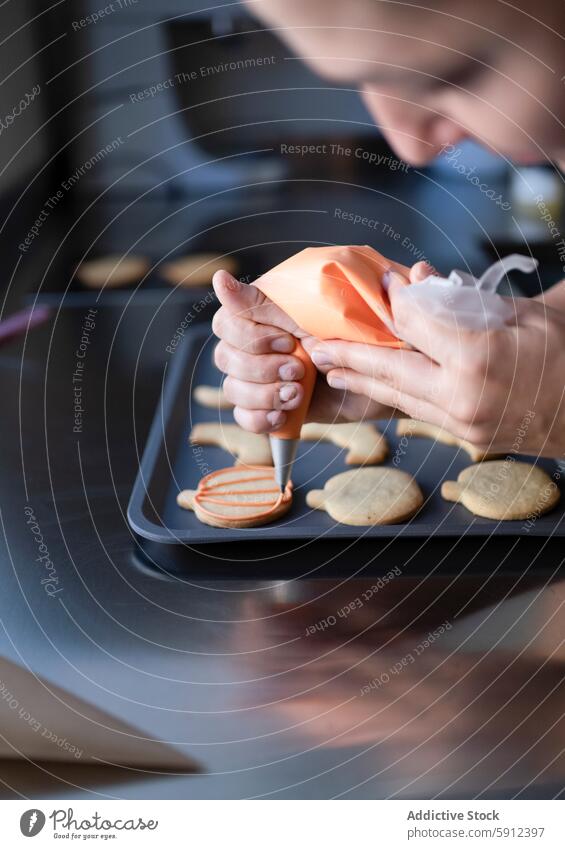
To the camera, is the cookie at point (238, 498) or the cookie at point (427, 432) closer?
the cookie at point (238, 498)

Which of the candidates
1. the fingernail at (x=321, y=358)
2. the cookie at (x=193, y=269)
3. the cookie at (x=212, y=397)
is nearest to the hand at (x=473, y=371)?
the fingernail at (x=321, y=358)

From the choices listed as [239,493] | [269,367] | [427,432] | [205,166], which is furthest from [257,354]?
[205,166]

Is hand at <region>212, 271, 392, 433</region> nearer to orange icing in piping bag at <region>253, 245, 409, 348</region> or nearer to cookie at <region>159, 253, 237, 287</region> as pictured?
orange icing in piping bag at <region>253, 245, 409, 348</region>

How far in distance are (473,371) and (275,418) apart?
0.40 feet

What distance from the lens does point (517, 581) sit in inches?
20.9

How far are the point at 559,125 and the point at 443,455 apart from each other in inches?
9.3

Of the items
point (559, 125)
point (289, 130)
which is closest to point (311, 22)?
point (559, 125)

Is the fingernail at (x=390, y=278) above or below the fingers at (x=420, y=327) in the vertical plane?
above

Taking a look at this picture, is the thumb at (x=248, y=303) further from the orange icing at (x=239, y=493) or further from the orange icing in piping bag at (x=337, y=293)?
the orange icing at (x=239, y=493)

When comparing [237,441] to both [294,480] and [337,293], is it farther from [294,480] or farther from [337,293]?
[337,293]

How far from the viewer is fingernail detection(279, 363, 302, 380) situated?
21.1 inches

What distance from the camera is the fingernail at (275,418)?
548mm

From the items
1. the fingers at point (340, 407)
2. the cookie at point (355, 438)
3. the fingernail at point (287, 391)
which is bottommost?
the fingernail at point (287, 391)

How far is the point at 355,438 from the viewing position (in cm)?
69
